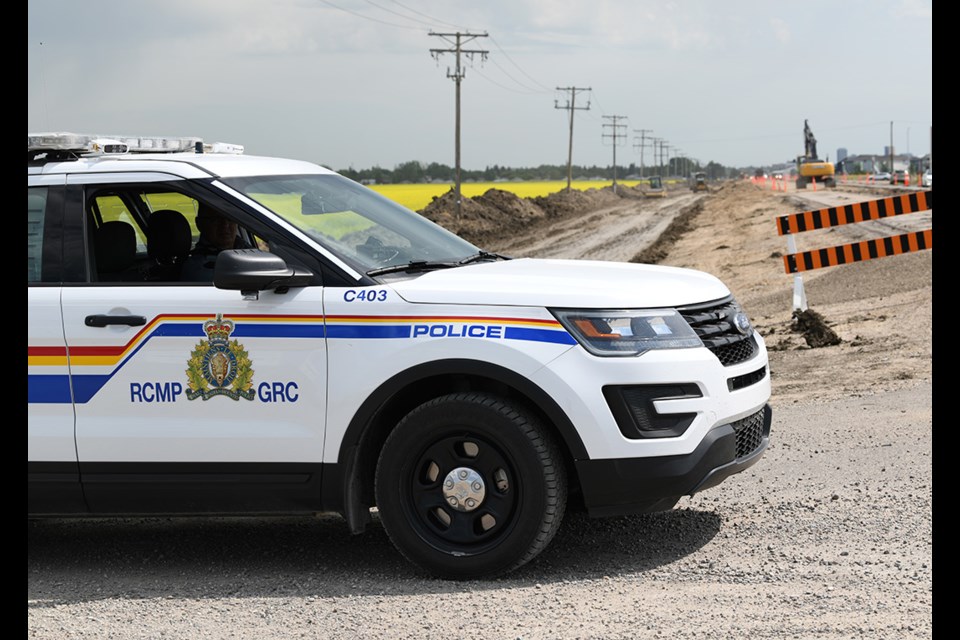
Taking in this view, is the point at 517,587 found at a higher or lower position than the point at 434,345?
lower

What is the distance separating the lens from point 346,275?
5477 millimetres

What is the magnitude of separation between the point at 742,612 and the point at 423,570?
1422 mm

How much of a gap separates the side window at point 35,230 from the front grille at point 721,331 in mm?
2910

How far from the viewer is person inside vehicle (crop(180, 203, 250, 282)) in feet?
19.9

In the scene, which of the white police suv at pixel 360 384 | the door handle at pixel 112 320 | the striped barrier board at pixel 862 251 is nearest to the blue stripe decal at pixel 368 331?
the white police suv at pixel 360 384

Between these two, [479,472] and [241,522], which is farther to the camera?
[241,522]

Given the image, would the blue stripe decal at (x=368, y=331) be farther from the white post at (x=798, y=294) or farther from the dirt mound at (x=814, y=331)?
the white post at (x=798, y=294)

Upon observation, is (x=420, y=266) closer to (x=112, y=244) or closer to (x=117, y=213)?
(x=112, y=244)

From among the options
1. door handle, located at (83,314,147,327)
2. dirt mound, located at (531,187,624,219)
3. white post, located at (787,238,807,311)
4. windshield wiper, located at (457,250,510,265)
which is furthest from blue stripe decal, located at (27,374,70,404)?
dirt mound, located at (531,187,624,219)

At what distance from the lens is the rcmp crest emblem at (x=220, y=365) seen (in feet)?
17.9

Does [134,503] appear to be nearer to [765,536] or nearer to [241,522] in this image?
[241,522]

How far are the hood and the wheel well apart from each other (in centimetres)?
35

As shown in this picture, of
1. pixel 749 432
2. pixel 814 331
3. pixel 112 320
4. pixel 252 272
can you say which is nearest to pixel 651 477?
pixel 749 432

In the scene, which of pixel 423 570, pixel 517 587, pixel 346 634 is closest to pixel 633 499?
pixel 517 587
